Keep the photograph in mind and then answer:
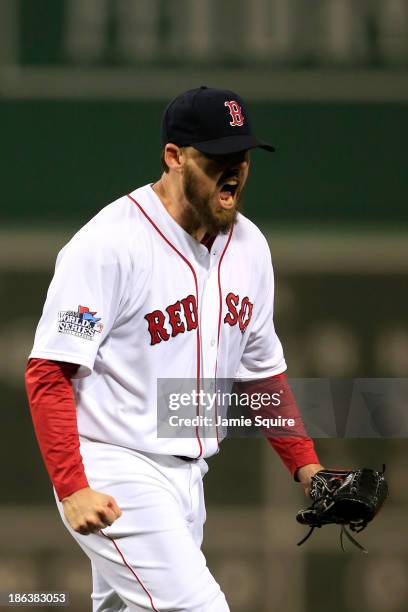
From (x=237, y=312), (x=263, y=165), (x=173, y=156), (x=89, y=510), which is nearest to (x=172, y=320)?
(x=237, y=312)

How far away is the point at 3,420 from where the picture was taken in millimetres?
3479

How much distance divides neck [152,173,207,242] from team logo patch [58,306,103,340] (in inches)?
11.4

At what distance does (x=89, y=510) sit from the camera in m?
1.78

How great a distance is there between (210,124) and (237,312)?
37 centimetres

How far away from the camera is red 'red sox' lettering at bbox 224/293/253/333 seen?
83.4 inches

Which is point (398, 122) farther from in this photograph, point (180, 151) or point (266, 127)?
point (180, 151)

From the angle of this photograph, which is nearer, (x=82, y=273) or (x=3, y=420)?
(x=82, y=273)

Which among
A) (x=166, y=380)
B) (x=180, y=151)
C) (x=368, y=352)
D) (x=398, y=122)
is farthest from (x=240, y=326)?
(x=398, y=122)

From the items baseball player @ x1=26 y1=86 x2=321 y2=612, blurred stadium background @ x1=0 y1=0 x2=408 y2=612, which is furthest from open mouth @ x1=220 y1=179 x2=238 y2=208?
blurred stadium background @ x1=0 y1=0 x2=408 y2=612

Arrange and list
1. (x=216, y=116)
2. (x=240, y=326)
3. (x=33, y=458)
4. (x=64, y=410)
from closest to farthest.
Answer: (x=64, y=410)
(x=216, y=116)
(x=240, y=326)
(x=33, y=458)

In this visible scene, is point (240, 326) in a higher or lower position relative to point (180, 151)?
lower

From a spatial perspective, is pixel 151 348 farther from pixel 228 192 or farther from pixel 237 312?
pixel 228 192

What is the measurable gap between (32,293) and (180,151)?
1.62 m

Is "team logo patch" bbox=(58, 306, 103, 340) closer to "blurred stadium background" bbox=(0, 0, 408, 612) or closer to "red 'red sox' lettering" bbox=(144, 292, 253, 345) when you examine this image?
"red 'red sox' lettering" bbox=(144, 292, 253, 345)
